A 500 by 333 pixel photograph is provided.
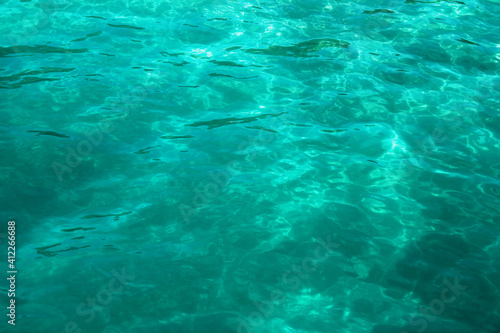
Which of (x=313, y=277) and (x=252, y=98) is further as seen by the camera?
(x=252, y=98)

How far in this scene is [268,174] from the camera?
10.8 metres

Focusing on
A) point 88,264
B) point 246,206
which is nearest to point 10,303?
point 88,264

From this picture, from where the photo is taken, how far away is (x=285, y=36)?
1502 centimetres

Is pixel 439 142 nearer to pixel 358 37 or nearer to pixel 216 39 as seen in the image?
pixel 358 37

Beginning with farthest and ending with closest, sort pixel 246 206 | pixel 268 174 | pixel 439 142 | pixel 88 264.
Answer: pixel 439 142, pixel 268 174, pixel 246 206, pixel 88 264

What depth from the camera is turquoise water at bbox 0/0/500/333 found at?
8297mm

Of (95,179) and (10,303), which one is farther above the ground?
(95,179)

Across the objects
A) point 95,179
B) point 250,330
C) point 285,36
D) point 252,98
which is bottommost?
point 250,330

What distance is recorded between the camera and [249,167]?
10.9 meters

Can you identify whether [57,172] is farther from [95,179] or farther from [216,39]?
[216,39]

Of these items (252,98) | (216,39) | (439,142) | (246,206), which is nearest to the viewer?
(246,206)

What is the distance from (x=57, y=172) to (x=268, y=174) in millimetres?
4534

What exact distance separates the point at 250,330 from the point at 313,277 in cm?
164

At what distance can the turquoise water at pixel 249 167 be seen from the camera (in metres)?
8.30
